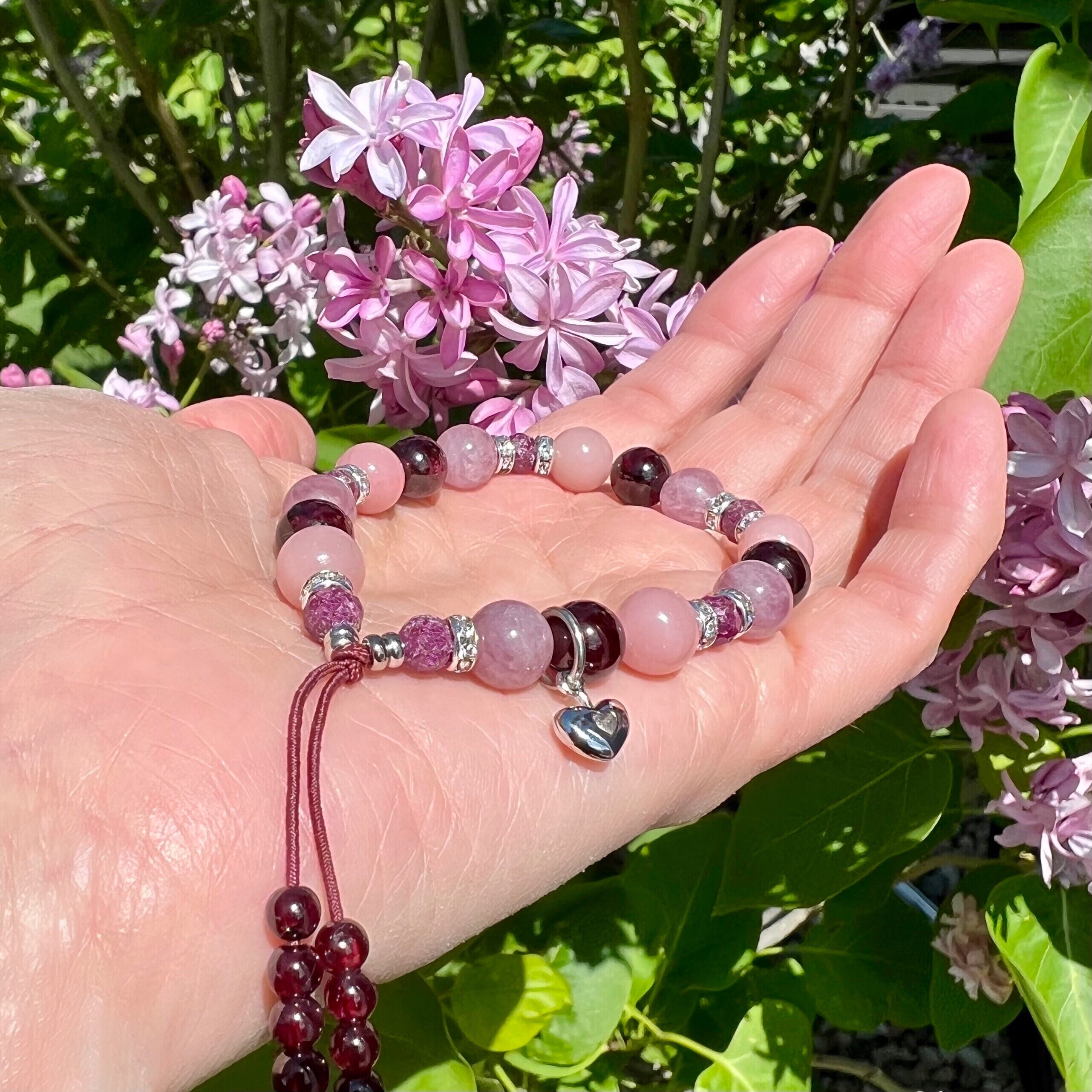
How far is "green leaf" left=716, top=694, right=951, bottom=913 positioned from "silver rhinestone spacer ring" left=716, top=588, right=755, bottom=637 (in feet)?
0.90

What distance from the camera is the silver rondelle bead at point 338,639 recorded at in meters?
0.86

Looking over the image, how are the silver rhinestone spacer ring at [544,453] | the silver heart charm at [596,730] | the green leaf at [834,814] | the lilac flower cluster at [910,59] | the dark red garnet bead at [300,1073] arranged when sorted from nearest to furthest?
the dark red garnet bead at [300,1073], the silver heart charm at [596,730], the green leaf at [834,814], the silver rhinestone spacer ring at [544,453], the lilac flower cluster at [910,59]

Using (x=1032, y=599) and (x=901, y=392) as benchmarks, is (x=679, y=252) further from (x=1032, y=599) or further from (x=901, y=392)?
(x=1032, y=599)

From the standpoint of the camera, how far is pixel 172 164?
6.84 feet

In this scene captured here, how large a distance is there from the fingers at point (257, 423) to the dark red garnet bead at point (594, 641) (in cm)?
43

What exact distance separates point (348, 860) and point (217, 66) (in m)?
2.02

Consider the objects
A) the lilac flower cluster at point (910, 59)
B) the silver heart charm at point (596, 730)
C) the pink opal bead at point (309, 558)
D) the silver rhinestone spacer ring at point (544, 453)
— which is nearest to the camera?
the silver heart charm at point (596, 730)

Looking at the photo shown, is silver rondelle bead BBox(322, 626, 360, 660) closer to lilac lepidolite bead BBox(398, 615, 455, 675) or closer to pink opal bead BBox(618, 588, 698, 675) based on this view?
lilac lepidolite bead BBox(398, 615, 455, 675)

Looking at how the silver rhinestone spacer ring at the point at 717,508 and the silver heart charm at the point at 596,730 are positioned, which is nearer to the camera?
the silver heart charm at the point at 596,730

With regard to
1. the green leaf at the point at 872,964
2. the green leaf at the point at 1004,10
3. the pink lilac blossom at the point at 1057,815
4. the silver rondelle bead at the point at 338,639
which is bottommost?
the green leaf at the point at 872,964

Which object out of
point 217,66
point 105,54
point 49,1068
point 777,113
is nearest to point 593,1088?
point 49,1068

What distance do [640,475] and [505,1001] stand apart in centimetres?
58

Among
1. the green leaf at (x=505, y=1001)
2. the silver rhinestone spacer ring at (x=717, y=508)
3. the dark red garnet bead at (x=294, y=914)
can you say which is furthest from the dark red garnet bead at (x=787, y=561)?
the dark red garnet bead at (x=294, y=914)

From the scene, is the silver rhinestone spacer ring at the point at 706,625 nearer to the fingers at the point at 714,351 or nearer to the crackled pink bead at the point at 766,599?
the crackled pink bead at the point at 766,599
